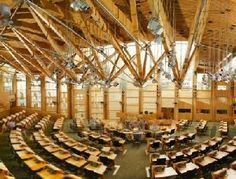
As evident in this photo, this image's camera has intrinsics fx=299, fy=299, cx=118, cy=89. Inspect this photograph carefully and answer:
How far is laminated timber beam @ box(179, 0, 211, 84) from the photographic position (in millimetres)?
10406

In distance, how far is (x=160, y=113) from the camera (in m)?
32.1

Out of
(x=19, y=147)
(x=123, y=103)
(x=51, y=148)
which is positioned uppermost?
(x=123, y=103)

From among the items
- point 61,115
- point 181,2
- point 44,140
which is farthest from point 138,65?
point 61,115

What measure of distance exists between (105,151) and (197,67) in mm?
18554

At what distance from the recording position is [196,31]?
13.1m

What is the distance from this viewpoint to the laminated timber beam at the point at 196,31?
34.1 ft

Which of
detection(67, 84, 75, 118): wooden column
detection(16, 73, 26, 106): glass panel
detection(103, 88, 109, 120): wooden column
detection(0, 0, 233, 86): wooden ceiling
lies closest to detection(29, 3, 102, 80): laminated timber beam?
detection(0, 0, 233, 86): wooden ceiling

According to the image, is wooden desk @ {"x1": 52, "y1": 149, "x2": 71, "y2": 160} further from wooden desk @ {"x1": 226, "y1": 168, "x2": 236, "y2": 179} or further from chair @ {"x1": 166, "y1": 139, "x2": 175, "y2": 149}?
wooden desk @ {"x1": 226, "y1": 168, "x2": 236, "y2": 179}

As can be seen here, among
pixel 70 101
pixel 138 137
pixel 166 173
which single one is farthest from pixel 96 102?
pixel 166 173

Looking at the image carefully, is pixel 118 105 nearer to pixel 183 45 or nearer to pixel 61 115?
pixel 61 115

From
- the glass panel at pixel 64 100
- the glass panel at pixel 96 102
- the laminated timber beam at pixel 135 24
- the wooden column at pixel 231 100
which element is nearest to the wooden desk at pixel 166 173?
the laminated timber beam at pixel 135 24

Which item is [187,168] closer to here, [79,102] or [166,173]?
[166,173]

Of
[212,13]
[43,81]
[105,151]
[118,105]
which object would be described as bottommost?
[105,151]

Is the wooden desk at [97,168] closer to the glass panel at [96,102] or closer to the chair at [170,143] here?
the chair at [170,143]
